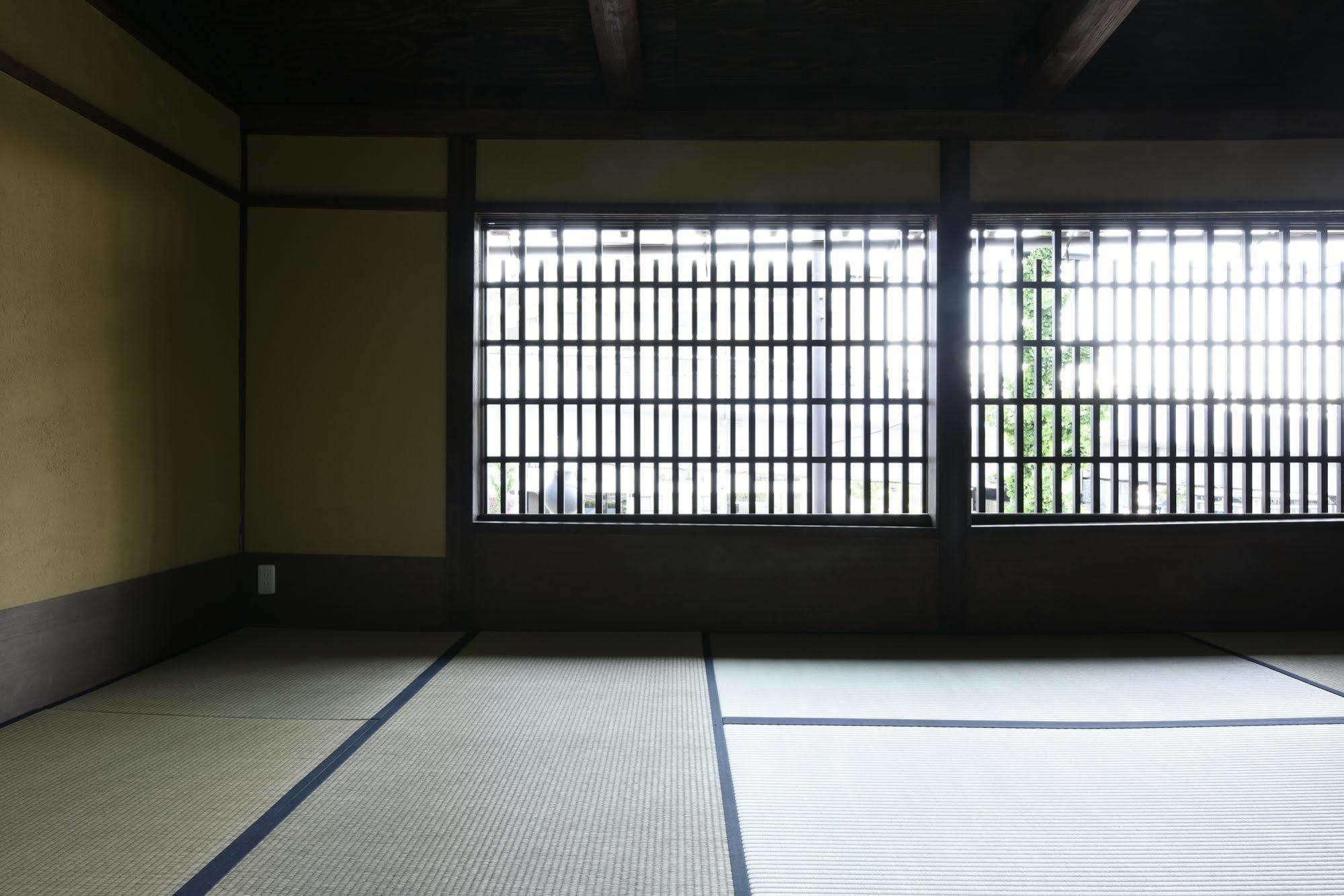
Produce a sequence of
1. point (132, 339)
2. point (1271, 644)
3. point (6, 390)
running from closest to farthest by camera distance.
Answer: point (6, 390)
point (132, 339)
point (1271, 644)

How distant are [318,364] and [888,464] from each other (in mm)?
2960

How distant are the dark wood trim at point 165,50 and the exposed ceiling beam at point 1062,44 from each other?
3829mm

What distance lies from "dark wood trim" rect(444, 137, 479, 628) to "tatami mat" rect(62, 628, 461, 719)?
0.32 m

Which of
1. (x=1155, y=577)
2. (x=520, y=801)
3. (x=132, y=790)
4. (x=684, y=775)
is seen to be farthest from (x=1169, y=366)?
(x=132, y=790)

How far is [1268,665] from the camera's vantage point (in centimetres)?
317

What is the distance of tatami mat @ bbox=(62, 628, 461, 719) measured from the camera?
2.65 meters

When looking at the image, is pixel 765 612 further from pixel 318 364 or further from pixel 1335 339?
pixel 1335 339

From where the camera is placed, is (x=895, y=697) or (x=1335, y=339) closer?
(x=895, y=697)

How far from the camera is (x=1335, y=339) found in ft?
12.8

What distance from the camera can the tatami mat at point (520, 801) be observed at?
5.28ft

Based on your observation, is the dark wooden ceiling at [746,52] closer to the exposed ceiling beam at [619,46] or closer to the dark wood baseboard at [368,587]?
the exposed ceiling beam at [619,46]

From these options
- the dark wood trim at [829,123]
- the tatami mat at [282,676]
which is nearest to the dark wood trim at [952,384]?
the dark wood trim at [829,123]

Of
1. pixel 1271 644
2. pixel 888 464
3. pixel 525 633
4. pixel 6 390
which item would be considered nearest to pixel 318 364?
pixel 6 390

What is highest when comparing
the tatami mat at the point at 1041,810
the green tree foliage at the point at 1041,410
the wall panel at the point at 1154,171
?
the wall panel at the point at 1154,171
